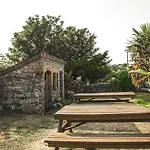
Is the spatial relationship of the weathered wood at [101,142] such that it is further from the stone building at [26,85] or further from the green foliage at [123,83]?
the green foliage at [123,83]

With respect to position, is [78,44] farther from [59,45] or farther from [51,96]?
[51,96]

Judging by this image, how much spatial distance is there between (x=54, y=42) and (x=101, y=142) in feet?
70.6

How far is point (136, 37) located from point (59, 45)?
925cm

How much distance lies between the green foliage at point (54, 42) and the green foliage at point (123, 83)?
12.5 feet

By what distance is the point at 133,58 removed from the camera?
1644cm

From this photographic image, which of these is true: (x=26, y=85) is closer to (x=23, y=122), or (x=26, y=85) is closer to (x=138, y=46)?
(x=23, y=122)

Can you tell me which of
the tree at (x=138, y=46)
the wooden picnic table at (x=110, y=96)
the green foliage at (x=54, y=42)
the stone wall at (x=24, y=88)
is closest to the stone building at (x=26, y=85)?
the stone wall at (x=24, y=88)

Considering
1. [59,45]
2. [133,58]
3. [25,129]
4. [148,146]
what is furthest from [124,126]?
[59,45]

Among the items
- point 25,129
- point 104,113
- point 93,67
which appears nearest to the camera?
point 104,113

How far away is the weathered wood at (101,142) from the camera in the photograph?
346 cm

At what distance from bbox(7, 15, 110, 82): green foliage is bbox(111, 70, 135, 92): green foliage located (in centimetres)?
380

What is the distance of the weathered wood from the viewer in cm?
346

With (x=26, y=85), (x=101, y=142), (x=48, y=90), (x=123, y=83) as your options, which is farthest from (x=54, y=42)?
(x=101, y=142)

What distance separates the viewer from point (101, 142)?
3518mm
